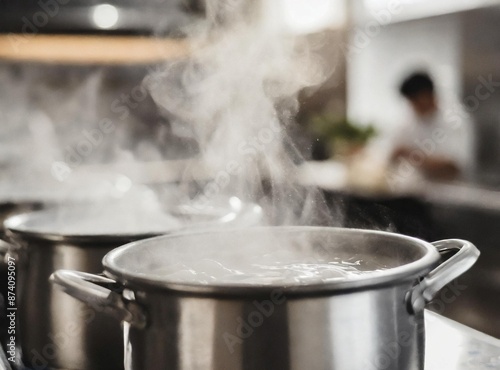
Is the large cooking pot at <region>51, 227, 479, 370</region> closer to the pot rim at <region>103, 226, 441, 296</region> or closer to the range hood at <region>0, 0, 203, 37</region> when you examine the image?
the pot rim at <region>103, 226, 441, 296</region>

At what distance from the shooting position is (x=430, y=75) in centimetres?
512

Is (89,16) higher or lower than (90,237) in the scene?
higher

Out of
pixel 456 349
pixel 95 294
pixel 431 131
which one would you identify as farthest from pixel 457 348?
pixel 431 131

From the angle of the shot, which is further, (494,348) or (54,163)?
(54,163)

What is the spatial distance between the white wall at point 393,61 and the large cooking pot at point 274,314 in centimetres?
437

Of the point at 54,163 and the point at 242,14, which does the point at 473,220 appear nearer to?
the point at 54,163

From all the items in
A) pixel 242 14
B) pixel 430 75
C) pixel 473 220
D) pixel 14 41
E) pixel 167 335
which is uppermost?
pixel 242 14

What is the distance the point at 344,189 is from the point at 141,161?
2.03 metres

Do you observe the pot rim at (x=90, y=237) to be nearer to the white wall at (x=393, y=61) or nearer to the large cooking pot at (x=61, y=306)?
the large cooking pot at (x=61, y=306)

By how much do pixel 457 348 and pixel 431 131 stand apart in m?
3.97

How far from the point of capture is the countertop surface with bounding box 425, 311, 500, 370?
1027mm

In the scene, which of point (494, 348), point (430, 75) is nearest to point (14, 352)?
point (494, 348)

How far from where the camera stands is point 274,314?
2.45 feet

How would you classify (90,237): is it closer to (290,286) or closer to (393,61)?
(290,286)
